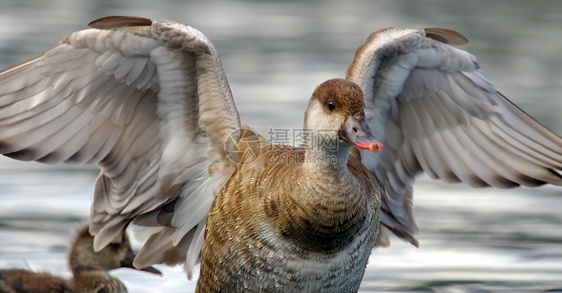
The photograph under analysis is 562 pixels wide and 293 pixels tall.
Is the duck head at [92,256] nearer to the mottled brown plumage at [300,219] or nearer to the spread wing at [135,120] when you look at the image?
the spread wing at [135,120]

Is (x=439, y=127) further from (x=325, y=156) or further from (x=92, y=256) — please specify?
(x=92, y=256)

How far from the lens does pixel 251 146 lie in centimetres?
603

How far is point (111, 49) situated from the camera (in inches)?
230

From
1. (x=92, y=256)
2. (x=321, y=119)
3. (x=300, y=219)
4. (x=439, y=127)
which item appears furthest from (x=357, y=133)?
(x=92, y=256)

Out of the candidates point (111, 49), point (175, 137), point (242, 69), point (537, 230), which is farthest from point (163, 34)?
point (242, 69)

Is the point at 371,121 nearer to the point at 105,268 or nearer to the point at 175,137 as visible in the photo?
the point at 175,137

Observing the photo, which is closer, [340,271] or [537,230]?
[340,271]

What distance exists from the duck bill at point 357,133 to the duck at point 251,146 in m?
0.01

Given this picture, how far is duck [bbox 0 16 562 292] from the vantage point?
17.9 ft

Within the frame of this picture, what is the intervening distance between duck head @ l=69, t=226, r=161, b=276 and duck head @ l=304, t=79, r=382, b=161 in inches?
100

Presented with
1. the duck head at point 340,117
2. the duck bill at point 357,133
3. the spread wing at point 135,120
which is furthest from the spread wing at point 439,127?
the duck bill at point 357,133

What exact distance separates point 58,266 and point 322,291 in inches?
100

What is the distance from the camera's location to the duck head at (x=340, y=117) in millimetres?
5078

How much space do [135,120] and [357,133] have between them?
1.73 meters
